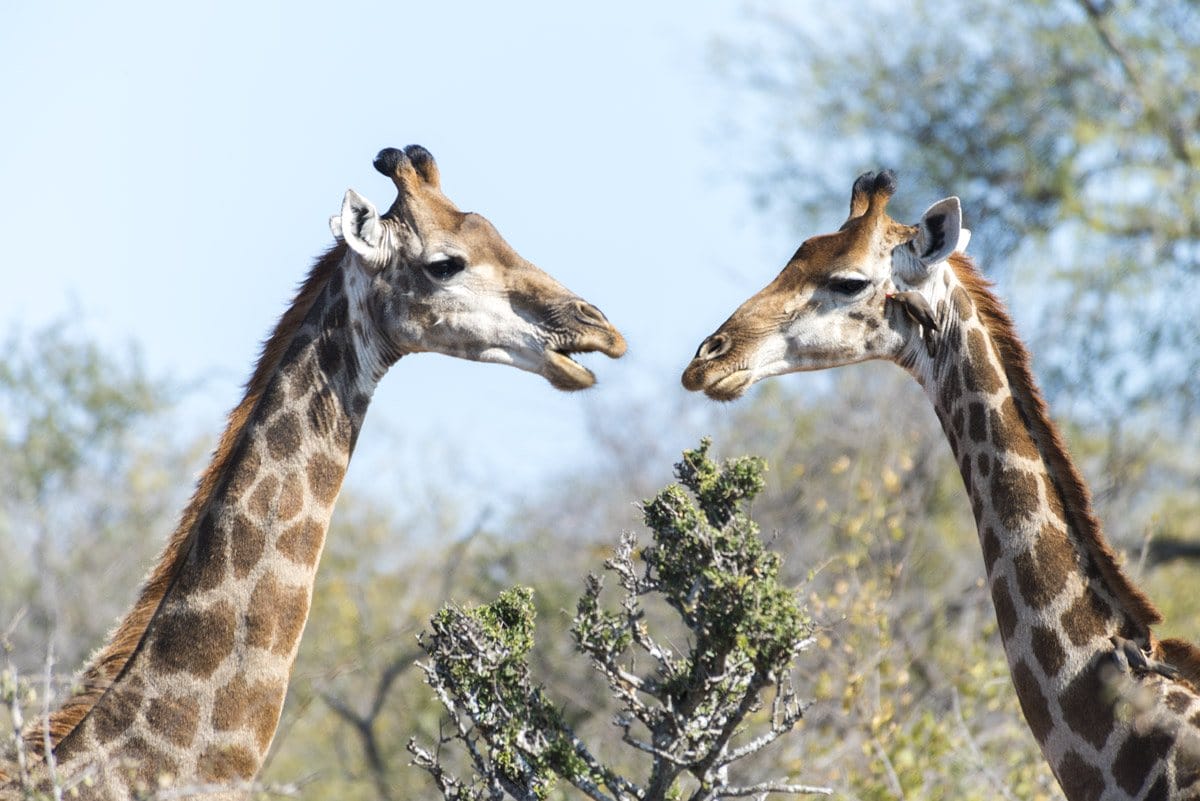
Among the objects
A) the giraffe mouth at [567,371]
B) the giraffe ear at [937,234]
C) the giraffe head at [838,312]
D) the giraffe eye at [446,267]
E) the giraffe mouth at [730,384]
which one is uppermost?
the giraffe ear at [937,234]

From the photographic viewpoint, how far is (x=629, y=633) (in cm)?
572

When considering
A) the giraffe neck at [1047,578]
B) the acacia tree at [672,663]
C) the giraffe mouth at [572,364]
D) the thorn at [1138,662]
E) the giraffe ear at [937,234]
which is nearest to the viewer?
the acacia tree at [672,663]

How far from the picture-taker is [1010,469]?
644cm

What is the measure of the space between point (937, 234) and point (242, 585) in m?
3.20

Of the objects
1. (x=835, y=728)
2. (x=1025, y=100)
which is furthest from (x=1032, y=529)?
(x=1025, y=100)

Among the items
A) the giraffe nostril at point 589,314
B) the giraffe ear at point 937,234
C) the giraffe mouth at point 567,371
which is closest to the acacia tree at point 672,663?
the giraffe mouth at point 567,371

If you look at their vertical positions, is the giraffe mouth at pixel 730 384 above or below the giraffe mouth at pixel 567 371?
above

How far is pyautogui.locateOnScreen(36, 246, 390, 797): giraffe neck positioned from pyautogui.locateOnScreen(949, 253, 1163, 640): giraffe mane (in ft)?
8.29

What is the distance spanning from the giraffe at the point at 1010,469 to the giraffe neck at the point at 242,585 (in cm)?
154

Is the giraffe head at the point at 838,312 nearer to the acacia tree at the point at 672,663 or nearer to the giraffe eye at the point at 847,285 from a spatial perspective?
the giraffe eye at the point at 847,285

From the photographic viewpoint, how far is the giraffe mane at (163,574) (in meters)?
5.92

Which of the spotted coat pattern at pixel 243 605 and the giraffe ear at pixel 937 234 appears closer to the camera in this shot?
the spotted coat pattern at pixel 243 605

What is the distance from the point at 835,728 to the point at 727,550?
5.73 m

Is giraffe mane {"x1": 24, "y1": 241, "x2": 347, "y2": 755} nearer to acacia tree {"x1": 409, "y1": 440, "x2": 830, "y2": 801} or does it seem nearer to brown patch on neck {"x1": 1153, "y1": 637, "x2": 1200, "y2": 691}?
acacia tree {"x1": 409, "y1": 440, "x2": 830, "y2": 801}
